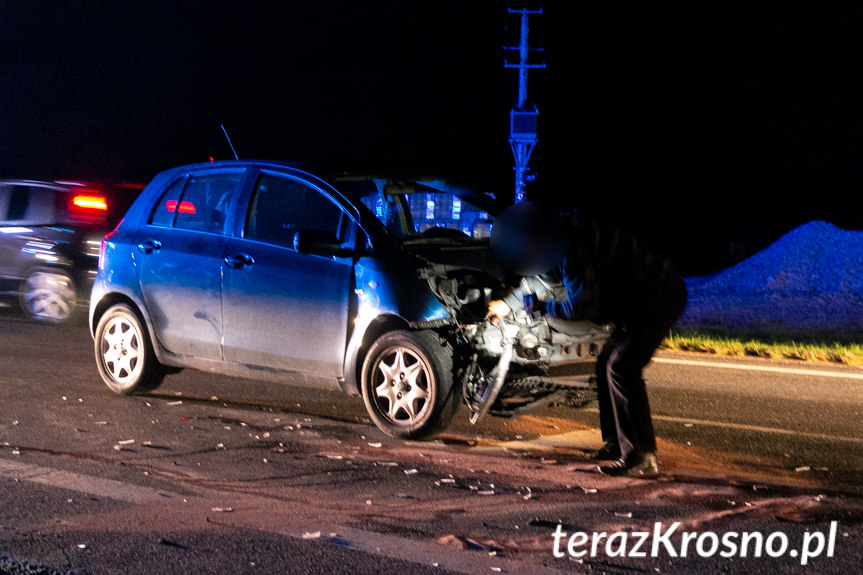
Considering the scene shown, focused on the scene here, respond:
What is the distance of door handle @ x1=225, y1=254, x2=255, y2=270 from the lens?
7.49 meters

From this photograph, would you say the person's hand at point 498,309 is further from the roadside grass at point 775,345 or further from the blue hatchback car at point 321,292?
the roadside grass at point 775,345

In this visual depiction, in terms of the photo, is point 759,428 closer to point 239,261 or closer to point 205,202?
point 239,261

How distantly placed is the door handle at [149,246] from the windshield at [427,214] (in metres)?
1.77

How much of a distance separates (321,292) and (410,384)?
3.01ft

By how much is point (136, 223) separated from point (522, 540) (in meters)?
4.88

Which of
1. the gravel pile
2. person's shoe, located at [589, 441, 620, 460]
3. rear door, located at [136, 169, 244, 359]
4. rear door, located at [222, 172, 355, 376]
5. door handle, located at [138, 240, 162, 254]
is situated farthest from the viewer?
the gravel pile

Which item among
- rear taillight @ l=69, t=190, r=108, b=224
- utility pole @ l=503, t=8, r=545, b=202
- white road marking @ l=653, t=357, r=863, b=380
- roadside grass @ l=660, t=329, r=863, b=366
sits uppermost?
utility pole @ l=503, t=8, r=545, b=202

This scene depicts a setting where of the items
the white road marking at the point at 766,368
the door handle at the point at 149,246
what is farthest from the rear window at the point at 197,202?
the white road marking at the point at 766,368

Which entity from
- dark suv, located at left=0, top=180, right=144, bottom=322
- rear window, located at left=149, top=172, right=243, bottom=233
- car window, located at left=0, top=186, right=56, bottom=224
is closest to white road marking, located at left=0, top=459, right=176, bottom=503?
rear window, located at left=149, top=172, right=243, bottom=233

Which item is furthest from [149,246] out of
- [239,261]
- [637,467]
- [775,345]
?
[775,345]

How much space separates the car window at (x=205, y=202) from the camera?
26.2 ft

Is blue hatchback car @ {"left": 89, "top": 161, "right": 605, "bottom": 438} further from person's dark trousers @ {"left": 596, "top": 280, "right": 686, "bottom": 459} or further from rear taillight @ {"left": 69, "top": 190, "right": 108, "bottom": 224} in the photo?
rear taillight @ {"left": 69, "top": 190, "right": 108, "bottom": 224}

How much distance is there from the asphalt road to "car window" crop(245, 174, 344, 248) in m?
1.35

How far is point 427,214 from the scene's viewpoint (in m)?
7.82
